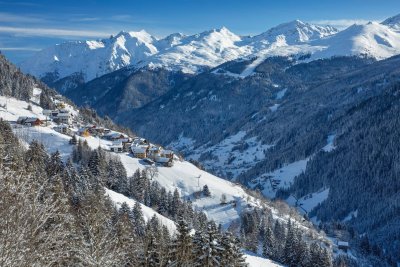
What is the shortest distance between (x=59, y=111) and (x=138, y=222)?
88.0 metres

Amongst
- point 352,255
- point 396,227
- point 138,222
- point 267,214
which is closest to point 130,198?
point 138,222

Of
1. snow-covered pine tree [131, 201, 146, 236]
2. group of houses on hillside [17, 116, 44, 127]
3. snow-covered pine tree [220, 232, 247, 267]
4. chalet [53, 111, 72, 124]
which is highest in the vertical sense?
snow-covered pine tree [220, 232, 247, 267]

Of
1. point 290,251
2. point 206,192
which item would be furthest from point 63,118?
point 290,251

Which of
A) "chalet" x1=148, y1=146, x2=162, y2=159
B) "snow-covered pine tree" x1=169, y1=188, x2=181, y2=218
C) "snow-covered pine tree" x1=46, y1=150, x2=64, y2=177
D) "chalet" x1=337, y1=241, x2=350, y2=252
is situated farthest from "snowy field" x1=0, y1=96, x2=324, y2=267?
"chalet" x1=337, y1=241, x2=350, y2=252

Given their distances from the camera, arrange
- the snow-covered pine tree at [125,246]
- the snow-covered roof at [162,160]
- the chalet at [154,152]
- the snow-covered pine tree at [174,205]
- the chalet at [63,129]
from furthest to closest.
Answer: the chalet at [63,129]
the chalet at [154,152]
the snow-covered roof at [162,160]
the snow-covered pine tree at [174,205]
the snow-covered pine tree at [125,246]

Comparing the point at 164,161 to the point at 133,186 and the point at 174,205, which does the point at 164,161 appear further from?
the point at 174,205

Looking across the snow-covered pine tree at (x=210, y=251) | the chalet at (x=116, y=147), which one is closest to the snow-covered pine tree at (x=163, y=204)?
the chalet at (x=116, y=147)

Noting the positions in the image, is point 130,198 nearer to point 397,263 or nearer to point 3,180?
point 3,180

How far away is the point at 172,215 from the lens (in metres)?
101

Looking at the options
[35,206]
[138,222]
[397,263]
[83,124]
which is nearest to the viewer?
[35,206]

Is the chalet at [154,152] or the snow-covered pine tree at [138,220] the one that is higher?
the snow-covered pine tree at [138,220]

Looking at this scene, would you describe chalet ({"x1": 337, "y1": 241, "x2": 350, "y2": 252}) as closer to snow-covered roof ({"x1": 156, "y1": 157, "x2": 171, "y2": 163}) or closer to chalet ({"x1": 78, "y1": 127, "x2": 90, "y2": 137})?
snow-covered roof ({"x1": 156, "y1": 157, "x2": 171, "y2": 163})

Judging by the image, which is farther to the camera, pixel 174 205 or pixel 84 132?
pixel 84 132

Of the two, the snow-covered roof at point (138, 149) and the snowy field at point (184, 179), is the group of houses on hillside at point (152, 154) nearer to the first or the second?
the snow-covered roof at point (138, 149)
